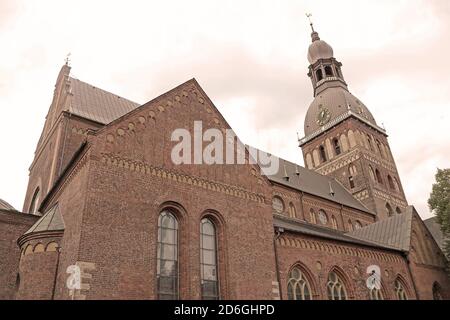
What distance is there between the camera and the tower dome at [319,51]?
181 feet

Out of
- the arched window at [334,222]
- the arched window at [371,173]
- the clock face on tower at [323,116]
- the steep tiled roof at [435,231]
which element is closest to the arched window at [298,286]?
the arched window at [334,222]

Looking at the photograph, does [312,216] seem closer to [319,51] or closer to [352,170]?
[352,170]

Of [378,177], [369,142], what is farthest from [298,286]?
[369,142]

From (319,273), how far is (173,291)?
29.0 feet

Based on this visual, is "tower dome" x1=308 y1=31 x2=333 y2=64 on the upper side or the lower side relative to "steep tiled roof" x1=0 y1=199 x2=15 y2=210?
upper

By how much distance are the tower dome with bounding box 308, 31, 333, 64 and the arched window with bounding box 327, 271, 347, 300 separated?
40586 millimetres

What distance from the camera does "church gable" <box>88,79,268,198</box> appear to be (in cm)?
1577

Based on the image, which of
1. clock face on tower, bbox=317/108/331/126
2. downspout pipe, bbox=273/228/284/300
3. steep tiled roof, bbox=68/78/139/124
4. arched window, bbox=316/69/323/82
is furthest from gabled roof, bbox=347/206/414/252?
arched window, bbox=316/69/323/82

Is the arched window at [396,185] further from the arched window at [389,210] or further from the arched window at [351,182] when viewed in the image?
the arched window at [351,182]

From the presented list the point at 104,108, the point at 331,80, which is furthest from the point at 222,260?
the point at 331,80

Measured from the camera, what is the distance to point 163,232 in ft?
50.9

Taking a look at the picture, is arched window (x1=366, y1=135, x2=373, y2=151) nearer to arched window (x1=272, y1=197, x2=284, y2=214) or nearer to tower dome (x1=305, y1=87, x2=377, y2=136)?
tower dome (x1=305, y1=87, x2=377, y2=136)

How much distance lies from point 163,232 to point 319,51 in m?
46.7
